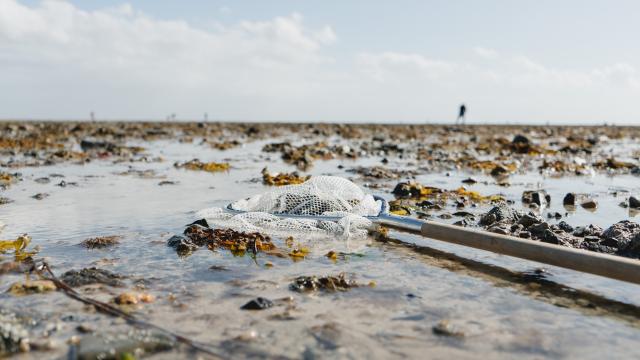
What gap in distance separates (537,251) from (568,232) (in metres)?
2.69

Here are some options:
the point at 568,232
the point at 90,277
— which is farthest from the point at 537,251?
the point at 90,277

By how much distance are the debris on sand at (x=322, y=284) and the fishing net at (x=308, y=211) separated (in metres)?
1.81

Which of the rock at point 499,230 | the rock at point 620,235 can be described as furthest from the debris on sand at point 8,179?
the rock at point 620,235

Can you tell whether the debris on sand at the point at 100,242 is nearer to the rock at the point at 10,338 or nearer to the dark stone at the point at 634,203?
the rock at the point at 10,338

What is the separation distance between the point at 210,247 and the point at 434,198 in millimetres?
5488

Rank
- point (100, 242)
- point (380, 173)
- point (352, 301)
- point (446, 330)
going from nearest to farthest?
point (446, 330) < point (352, 301) < point (100, 242) < point (380, 173)

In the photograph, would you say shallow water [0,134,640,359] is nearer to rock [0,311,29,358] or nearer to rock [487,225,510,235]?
rock [0,311,29,358]

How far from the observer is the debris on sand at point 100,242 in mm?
6020

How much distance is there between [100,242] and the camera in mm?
6113

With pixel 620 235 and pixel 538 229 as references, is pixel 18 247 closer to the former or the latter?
pixel 538 229

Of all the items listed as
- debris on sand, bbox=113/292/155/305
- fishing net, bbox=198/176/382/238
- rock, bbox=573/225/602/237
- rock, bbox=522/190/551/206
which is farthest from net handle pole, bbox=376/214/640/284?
rock, bbox=522/190/551/206

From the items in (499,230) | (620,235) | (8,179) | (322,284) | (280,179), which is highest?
(620,235)

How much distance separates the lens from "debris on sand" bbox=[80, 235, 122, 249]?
6.02 metres

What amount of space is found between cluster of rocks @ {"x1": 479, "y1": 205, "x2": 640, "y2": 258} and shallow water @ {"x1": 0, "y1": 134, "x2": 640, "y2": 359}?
3.61ft
